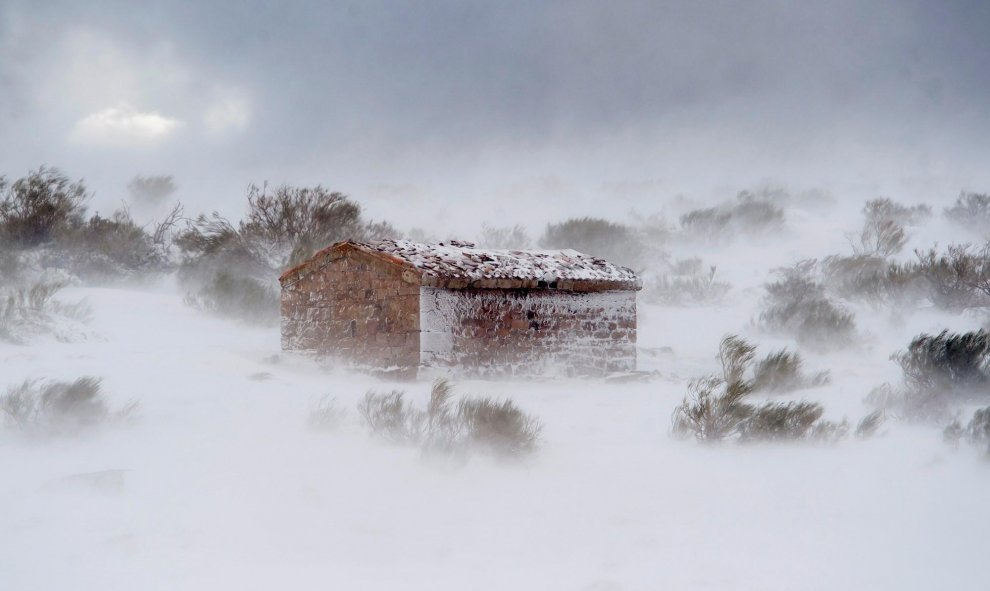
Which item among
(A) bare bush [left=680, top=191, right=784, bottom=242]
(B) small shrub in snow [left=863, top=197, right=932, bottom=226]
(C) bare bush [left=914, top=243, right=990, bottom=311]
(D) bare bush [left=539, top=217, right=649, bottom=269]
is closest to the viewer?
(C) bare bush [left=914, top=243, right=990, bottom=311]

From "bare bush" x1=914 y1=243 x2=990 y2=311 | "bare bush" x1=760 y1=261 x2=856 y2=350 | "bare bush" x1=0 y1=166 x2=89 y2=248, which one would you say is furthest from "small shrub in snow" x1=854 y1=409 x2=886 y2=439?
"bare bush" x1=0 y1=166 x2=89 y2=248

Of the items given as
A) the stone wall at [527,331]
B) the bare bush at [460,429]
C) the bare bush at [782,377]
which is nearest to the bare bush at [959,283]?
the bare bush at [782,377]

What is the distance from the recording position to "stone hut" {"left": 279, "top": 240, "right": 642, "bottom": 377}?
12906 mm

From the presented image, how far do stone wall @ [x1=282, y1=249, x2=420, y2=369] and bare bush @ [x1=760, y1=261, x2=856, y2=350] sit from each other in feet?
30.7

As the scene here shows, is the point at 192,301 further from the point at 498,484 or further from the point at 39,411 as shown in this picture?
the point at 498,484

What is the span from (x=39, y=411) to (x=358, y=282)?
579cm

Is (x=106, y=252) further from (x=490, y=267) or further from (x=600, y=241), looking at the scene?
(x=600, y=241)

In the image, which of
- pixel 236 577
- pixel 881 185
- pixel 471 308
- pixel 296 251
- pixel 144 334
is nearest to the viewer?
pixel 236 577

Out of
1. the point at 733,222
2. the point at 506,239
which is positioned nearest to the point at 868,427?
the point at 733,222

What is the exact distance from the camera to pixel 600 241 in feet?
96.8

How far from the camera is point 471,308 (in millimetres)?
13188

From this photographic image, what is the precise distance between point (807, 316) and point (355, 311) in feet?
33.4

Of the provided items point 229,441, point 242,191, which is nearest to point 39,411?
point 229,441

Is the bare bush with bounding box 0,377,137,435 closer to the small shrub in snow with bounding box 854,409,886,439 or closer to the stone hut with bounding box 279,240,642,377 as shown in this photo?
the stone hut with bounding box 279,240,642,377
